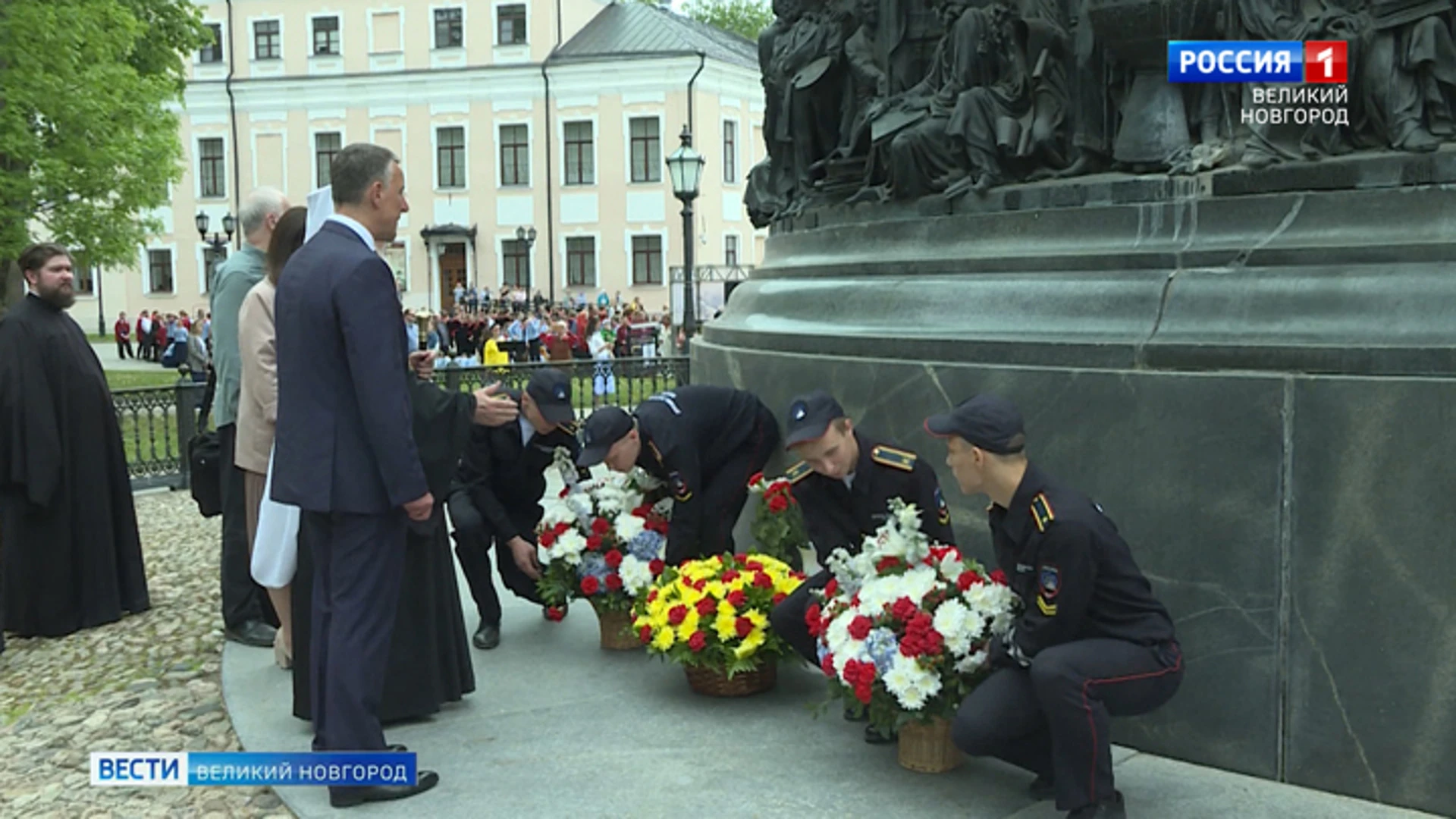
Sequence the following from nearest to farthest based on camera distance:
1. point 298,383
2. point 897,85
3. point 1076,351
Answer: point 298,383 < point 1076,351 < point 897,85

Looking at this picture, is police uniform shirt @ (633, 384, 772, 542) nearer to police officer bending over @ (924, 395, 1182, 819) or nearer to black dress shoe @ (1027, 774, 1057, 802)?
police officer bending over @ (924, 395, 1182, 819)

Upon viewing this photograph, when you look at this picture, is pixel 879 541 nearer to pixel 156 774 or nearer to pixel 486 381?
pixel 156 774

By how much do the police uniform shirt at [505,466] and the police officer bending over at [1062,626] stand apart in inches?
107

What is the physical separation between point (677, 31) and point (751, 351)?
148 ft

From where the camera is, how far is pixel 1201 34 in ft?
16.8

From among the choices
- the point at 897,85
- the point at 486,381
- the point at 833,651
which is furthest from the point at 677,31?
the point at 833,651

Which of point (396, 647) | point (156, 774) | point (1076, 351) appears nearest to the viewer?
point (156, 774)

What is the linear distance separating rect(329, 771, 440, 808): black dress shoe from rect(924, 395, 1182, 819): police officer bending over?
5.83 feet

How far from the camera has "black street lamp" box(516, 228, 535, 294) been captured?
49000 millimetres

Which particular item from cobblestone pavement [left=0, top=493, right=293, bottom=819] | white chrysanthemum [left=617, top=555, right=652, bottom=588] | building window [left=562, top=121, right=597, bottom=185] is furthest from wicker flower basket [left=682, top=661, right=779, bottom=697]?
building window [left=562, top=121, right=597, bottom=185]

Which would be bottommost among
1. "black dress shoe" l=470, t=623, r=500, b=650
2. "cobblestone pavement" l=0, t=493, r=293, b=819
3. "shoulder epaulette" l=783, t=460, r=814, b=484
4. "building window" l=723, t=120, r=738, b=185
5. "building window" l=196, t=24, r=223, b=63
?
"cobblestone pavement" l=0, t=493, r=293, b=819

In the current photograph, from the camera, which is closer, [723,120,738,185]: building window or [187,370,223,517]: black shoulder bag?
[187,370,223,517]: black shoulder bag

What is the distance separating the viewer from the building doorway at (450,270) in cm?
5269

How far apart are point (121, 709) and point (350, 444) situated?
240 centimetres
